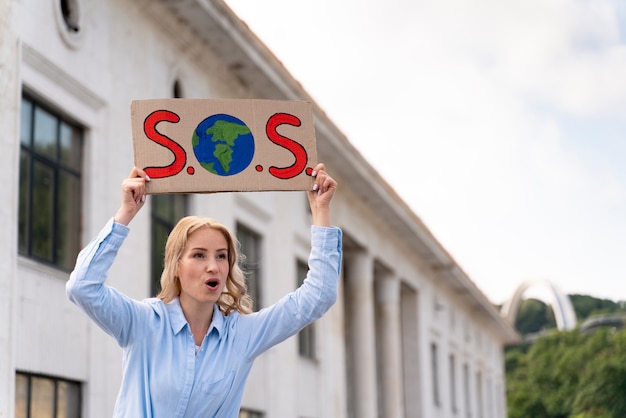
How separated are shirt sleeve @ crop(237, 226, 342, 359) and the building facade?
397 inches

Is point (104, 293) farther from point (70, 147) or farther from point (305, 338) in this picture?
point (305, 338)

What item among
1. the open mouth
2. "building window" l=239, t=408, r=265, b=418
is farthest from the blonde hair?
"building window" l=239, t=408, r=265, b=418

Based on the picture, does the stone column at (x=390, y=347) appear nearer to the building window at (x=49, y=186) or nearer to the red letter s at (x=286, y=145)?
the building window at (x=49, y=186)

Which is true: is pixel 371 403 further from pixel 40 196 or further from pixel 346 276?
pixel 40 196

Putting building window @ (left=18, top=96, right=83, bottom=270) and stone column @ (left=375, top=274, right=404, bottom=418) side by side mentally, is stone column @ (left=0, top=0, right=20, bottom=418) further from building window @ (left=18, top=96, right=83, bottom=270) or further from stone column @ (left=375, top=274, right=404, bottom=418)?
stone column @ (left=375, top=274, right=404, bottom=418)

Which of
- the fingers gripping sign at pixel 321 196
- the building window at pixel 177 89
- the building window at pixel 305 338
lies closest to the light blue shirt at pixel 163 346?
the fingers gripping sign at pixel 321 196

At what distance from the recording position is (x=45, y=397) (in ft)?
53.7

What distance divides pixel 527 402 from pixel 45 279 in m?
67.0

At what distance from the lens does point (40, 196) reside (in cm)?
1680

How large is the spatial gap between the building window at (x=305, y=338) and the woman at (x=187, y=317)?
2386cm

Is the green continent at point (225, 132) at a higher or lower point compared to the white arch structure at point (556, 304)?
lower

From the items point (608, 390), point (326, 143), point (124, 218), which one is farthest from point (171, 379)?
point (608, 390)

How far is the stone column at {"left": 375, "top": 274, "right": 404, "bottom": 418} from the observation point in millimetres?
39312

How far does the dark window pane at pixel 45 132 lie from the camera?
1684cm
